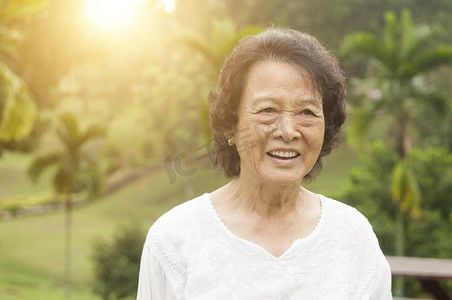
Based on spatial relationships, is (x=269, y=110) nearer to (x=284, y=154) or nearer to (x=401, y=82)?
(x=284, y=154)

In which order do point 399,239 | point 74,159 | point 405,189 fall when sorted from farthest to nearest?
point 74,159, point 399,239, point 405,189

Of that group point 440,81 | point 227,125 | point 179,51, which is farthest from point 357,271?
point 179,51

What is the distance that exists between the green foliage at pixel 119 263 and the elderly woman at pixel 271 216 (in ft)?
34.8

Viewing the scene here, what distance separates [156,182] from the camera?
28.2m

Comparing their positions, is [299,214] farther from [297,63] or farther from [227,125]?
[297,63]

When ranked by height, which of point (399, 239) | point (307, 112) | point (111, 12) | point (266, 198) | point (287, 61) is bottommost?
point (399, 239)

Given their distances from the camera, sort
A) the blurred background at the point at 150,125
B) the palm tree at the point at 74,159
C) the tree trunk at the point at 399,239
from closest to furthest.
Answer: the tree trunk at the point at 399,239, the blurred background at the point at 150,125, the palm tree at the point at 74,159

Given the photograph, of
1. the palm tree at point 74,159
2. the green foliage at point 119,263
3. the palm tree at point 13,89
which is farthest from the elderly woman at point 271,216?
the palm tree at point 74,159

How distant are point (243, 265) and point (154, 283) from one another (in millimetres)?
259

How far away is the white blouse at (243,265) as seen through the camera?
1.70m

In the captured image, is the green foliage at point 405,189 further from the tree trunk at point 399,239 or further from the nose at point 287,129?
the nose at point 287,129

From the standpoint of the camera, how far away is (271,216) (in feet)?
5.99

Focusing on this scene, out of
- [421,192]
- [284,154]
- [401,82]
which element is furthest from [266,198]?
[421,192]

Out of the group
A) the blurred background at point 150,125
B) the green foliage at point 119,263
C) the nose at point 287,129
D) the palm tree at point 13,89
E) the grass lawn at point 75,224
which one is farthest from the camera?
the grass lawn at point 75,224
